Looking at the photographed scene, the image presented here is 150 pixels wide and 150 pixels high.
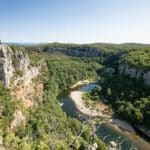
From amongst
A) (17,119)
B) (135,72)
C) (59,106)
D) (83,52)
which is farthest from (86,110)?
(83,52)

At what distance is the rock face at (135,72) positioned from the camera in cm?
8041

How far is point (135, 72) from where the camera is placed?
87.2m

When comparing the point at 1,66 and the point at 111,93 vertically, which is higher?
the point at 1,66

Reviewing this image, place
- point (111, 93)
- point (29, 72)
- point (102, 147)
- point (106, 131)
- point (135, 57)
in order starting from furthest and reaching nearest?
point (135, 57) → point (111, 93) → point (29, 72) → point (106, 131) → point (102, 147)

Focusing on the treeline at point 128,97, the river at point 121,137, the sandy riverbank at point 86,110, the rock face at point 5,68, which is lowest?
the river at point 121,137

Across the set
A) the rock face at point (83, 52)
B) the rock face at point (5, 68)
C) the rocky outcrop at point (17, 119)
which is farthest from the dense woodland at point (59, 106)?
the rock face at point (83, 52)

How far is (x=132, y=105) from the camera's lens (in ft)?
230

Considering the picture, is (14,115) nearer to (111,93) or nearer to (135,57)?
(111,93)

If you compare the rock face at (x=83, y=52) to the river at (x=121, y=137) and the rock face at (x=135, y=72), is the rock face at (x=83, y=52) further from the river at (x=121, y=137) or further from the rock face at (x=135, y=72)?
the river at (x=121, y=137)

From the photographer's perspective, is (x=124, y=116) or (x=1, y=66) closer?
(x=1, y=66)

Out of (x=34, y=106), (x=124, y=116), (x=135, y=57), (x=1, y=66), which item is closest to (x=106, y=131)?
(x=124, y=116)

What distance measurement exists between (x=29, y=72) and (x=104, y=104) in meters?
23.2

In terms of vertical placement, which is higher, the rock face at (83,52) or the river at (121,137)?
the rock face at (83,52)

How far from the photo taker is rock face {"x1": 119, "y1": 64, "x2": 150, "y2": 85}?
80.4m
